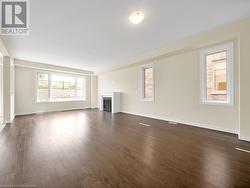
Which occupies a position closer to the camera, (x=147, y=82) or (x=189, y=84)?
(x=189, y=84)

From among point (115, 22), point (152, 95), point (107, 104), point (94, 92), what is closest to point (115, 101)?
point (107, 104)

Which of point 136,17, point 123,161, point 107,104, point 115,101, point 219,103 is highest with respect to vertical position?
point 136,17

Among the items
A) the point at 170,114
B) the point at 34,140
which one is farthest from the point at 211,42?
the point at 34,140

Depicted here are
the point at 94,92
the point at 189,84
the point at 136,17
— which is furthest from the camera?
the point at 94,92

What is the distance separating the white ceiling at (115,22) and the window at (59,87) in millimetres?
2457

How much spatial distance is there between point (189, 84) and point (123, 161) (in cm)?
317

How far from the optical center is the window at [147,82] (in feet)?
17.3

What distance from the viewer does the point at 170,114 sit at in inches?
175

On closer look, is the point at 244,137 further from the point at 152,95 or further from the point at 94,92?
the point at 94,92

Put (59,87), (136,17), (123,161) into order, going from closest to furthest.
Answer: (123,161) < (136,17) < (59,87)

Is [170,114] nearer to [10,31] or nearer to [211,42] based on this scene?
[211,42]

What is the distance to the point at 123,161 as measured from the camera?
6.10 ft

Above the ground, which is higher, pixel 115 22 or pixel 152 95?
pixel 115 22

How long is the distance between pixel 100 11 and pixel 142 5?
830 millimetres
